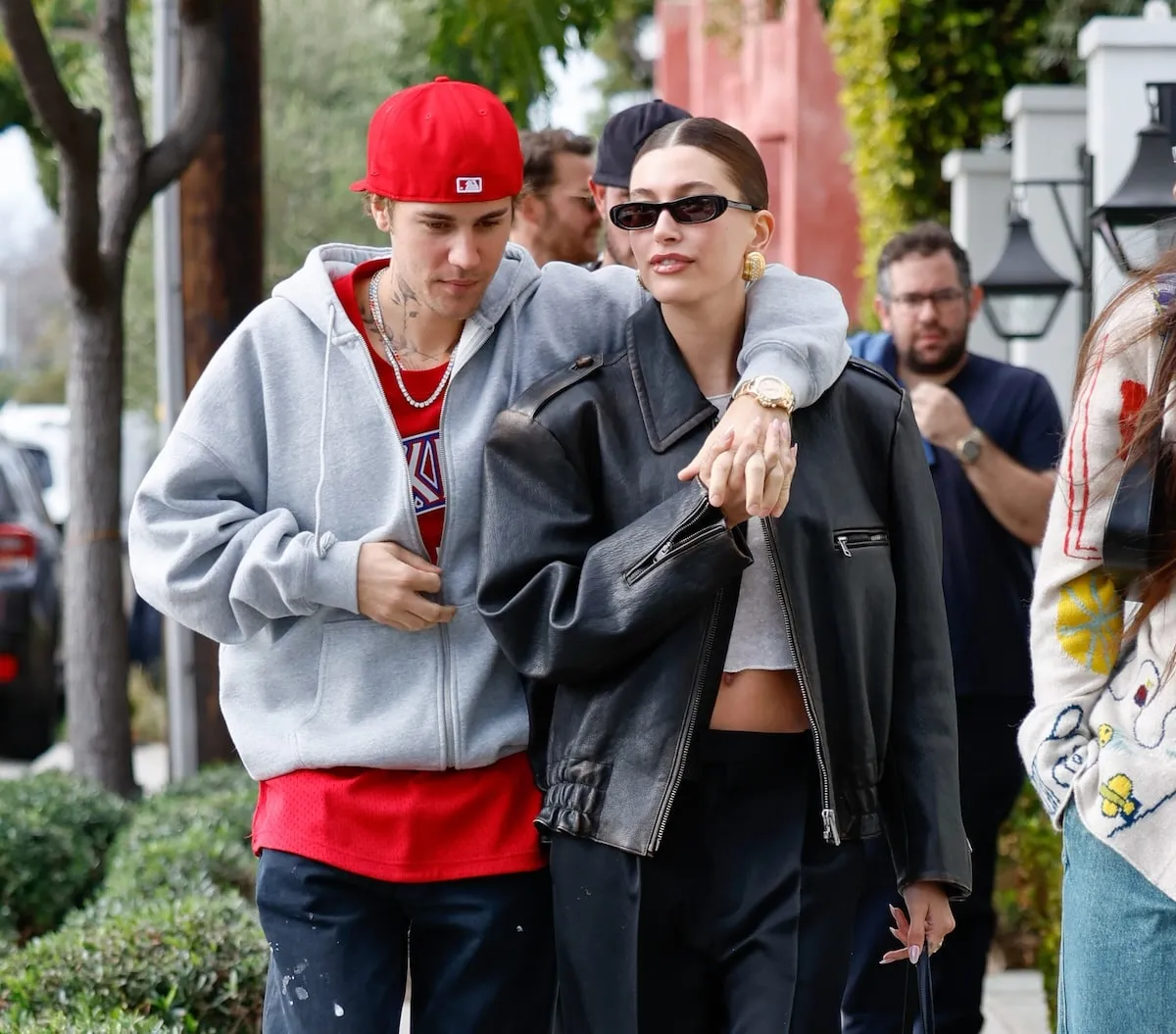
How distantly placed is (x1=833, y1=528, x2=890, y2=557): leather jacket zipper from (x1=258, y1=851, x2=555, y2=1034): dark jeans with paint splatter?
2.39 feet

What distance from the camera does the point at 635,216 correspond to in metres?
2.94

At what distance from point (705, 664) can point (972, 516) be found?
225cm

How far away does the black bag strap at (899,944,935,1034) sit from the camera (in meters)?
3.03

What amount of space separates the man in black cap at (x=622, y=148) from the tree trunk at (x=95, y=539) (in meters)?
3.18

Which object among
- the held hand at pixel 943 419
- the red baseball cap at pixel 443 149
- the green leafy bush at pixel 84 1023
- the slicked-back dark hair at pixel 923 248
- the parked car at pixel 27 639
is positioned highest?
the red baseball cap at pixel 443 149

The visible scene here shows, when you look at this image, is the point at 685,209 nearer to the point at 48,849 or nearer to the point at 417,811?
the point at 417,811

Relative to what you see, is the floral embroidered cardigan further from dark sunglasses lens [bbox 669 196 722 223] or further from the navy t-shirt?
the navy t-shirt

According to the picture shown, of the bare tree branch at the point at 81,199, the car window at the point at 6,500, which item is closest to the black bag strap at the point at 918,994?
the bare tree branch at the point at 81,199

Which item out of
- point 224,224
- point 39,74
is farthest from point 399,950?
point 224,224

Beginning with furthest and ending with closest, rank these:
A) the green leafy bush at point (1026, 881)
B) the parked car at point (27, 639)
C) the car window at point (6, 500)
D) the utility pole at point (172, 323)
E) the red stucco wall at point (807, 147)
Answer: the red stucco wall at point (807, 147), the car window at point (6, 500), the parked car at point (27, 639), the utility pole at point (172, 323), the green leafy bush at point (1026, 881)

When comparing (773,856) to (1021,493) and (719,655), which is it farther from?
(1021,493)

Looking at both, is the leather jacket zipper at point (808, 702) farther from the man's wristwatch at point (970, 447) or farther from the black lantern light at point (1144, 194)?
the black lantern light at point (1144, 194)

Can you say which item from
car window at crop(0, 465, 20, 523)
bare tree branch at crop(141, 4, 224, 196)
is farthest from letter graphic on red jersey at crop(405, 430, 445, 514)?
car window at crop(0, 465, 20, 523)

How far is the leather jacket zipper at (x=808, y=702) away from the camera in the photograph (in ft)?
9.29
